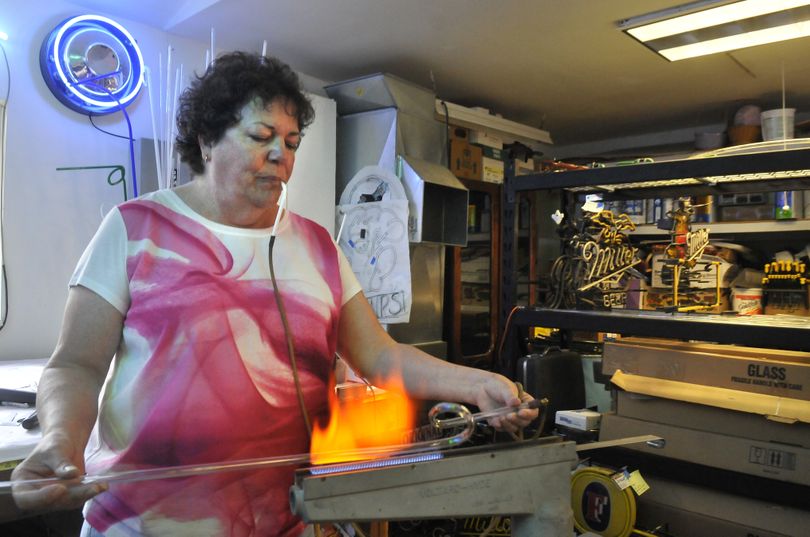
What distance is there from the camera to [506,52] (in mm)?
2703

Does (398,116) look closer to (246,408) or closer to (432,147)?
(432,147)

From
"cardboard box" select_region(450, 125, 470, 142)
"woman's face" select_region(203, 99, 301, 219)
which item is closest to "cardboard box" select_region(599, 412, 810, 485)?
"woman's face" select_region(203, 99, 301, 219)

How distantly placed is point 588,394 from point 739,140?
6.45ft

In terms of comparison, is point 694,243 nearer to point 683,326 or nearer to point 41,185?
point 683,326

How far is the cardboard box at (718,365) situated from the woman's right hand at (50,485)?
133 centimetres

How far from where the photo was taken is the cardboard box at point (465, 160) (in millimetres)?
3277

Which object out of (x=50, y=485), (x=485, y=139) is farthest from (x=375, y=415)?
(x=485, y=139)

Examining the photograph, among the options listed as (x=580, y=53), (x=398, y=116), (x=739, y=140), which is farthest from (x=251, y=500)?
(x=739, y=140)

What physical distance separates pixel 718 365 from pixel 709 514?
35 cm

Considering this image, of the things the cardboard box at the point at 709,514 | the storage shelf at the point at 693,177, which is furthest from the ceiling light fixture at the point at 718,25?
the cardboard box at the point at 709,514

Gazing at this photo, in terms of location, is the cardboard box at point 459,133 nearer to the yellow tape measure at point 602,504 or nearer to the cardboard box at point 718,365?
the cardboard box at point 718,365

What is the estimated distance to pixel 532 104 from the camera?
3.57m

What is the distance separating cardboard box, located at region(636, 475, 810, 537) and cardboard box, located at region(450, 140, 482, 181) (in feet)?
6.90

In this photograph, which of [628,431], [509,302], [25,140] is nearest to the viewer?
[628,431]
